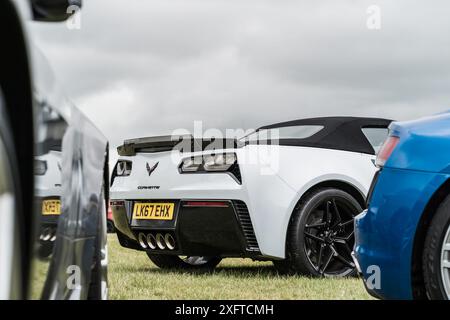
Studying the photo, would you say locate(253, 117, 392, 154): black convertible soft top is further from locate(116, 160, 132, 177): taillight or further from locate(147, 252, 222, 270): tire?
locate(147, 252, 222, 270): tire

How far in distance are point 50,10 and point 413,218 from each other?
7.27 feet

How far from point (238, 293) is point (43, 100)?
3.44 metres

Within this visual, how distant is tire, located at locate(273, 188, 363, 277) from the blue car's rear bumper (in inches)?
81.5

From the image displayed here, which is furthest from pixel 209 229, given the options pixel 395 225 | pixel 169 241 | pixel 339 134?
pixel 395 225

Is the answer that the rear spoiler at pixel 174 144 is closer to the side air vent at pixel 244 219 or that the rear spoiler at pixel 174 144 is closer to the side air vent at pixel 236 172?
the side air vent at pixel 236 172

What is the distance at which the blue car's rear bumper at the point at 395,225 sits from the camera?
11.5ft

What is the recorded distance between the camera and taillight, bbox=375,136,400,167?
3.76 meters

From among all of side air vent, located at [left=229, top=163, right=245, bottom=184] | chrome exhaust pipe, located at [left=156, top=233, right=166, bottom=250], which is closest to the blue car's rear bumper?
side air vent, located at [left=229, top=163, right=245, bottom=184]

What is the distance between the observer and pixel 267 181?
5.73 m

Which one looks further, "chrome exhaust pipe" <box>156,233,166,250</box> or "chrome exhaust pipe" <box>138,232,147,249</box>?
"chrome exhaust pipe" <box>138,232,147,249</box>

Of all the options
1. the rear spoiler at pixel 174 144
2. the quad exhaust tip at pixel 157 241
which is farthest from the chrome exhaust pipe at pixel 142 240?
the rear spoiler at pixel 174 144

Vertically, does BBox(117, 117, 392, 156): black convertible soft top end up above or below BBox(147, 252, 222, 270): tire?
above

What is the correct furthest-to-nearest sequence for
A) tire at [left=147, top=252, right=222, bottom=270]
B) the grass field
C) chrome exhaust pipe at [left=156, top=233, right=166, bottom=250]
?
tire at [left=147, top=252, right=222, bottom=270] < chrome exhaust pipe at [left=156, top=233, right=166, bottom=250] < the grass field
